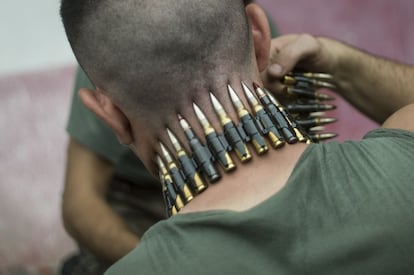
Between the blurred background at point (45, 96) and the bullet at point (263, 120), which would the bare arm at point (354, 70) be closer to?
the bullet at point (263, 120)

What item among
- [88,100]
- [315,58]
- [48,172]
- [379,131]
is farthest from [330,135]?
[48,172]

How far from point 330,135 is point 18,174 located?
4.56ft

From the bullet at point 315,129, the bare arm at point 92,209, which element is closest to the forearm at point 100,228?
the bare arm at point 92,209

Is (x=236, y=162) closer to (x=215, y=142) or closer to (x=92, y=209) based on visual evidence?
(x=215, y=142)

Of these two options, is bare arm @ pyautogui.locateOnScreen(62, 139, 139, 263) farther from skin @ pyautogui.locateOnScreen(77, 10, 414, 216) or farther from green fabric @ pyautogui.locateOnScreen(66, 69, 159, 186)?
skin @ pyautogui.locateOnScreen(77, 10, 414, 216)

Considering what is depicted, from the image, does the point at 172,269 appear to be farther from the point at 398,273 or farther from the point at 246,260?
the point at 398,273

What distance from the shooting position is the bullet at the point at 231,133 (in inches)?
39.3

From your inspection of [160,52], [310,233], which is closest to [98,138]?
[160,52]

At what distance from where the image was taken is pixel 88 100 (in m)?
1.10

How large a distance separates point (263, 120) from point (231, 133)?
0.05m

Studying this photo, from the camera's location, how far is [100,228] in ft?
5.65

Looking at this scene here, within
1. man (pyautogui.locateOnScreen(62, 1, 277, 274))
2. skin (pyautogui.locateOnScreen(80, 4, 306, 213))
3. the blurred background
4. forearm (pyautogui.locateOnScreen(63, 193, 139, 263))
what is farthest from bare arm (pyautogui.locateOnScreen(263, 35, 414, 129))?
the blurred background

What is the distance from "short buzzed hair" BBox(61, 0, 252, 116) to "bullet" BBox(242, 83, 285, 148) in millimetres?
45

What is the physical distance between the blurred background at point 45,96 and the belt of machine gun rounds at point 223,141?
1447 mm
